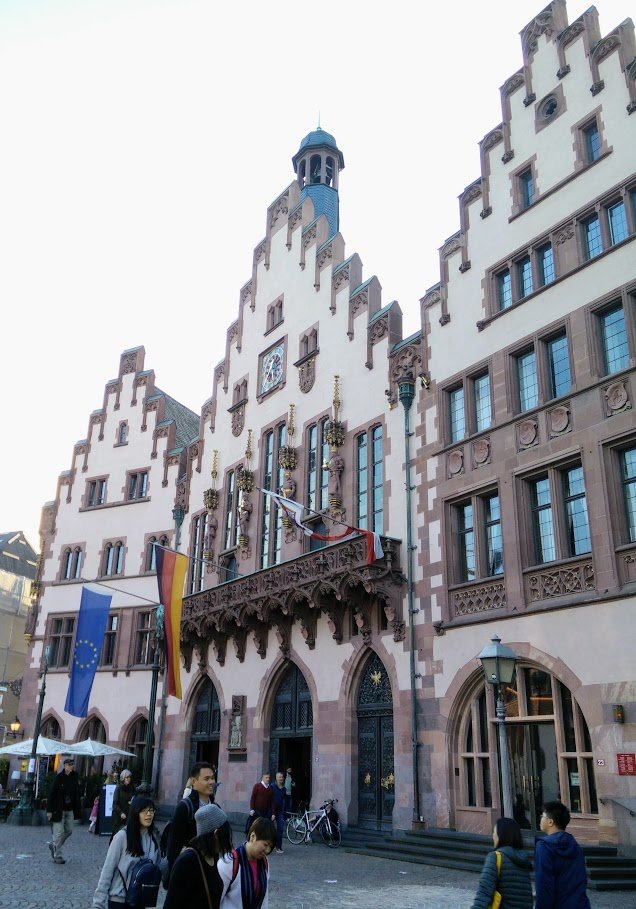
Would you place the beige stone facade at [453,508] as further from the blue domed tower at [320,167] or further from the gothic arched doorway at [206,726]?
the blue domed tower at [320,167]

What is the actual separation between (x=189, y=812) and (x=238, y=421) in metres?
28.0

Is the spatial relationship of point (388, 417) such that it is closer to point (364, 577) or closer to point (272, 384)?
point (364, 577)

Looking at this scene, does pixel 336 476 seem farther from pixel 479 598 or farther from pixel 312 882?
pixel 312 882

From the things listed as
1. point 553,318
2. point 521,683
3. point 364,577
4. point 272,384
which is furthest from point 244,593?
point 553,318

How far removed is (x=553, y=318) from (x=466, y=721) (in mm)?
10329

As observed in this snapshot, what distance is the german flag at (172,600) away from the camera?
88.7ft

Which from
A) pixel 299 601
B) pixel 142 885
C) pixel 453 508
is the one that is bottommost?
pixel 142 885

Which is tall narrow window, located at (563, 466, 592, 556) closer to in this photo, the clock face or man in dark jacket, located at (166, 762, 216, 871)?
man in dark jacket, located at (166, 762, 216, 871)

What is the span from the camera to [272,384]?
3322 cm

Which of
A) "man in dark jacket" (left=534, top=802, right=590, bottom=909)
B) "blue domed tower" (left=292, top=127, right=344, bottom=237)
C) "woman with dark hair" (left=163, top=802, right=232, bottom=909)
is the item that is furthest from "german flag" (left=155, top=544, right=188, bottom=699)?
"woman with dark hair" (left=163, top=802, right=232, bottom=909)

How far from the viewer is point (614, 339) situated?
765 inches

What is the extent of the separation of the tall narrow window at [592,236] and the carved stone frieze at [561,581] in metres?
7.75

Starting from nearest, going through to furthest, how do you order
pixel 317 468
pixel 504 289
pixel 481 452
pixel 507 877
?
pixel 507 877 < pixel 481 452 < pixel 504 289 < pixel 317 468

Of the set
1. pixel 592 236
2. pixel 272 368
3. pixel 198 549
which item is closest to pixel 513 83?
pixel 592 236
